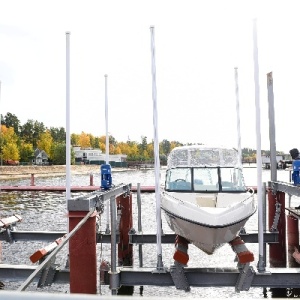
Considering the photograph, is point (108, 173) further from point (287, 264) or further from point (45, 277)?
point (287, 264)

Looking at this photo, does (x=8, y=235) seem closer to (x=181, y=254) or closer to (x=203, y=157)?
(x=181, y=254)

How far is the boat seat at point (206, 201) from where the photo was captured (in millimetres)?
9609

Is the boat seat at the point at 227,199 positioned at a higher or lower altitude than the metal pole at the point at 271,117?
lower

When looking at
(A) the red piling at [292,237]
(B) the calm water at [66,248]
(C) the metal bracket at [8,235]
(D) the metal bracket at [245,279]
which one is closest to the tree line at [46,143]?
(B) the calm water at [66,248]

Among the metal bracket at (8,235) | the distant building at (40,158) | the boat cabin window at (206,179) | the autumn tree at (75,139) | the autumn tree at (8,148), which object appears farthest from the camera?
the autumn tree at (75,139)

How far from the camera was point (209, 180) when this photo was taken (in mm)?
10172

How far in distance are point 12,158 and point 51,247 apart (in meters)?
98.0

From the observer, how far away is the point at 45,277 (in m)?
7.73

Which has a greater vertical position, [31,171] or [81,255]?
[81,255]

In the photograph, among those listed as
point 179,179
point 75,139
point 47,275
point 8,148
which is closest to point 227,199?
point 179,179

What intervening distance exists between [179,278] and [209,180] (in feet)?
10.9

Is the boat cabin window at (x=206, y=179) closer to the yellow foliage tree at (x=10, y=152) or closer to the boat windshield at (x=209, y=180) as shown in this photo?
the boat windshield at (x=209, y=180)

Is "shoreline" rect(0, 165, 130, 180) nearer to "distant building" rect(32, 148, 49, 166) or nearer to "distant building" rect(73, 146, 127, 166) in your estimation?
"distant building" rect(32, 148, 49, 166)

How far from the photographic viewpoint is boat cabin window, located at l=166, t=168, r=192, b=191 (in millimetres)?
10180
